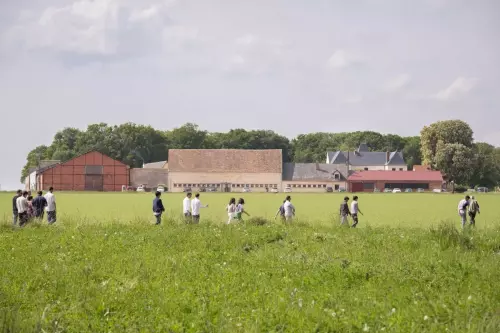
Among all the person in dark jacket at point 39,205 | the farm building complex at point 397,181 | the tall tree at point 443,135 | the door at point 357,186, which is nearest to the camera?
the person in dark jacket at point 39,205

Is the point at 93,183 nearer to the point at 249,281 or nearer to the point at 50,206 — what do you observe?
the point at 50,206

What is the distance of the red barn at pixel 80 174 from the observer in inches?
3634

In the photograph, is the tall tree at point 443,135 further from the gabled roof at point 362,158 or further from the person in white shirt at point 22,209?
the person in white shirt at point 22,209

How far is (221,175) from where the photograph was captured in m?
104

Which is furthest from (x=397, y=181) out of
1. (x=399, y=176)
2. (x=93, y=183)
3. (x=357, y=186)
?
(x=93, y=183)

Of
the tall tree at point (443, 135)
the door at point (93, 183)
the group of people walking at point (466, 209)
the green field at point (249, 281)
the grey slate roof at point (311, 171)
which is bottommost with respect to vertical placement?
the green field at point (249, 281)

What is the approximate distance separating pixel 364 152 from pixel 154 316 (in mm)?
137889

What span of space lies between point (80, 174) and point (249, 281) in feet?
277

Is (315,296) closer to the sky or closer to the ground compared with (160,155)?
closer to the ground

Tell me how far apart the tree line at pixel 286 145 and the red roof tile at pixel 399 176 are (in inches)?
146

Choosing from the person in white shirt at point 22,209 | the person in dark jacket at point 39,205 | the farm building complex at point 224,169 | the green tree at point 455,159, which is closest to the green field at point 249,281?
the person in white shirt at point 22,209

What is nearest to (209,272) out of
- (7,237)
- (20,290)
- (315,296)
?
(315,296)

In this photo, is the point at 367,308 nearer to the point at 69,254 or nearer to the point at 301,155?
the point at 69,254

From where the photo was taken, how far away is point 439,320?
30.9 feet
